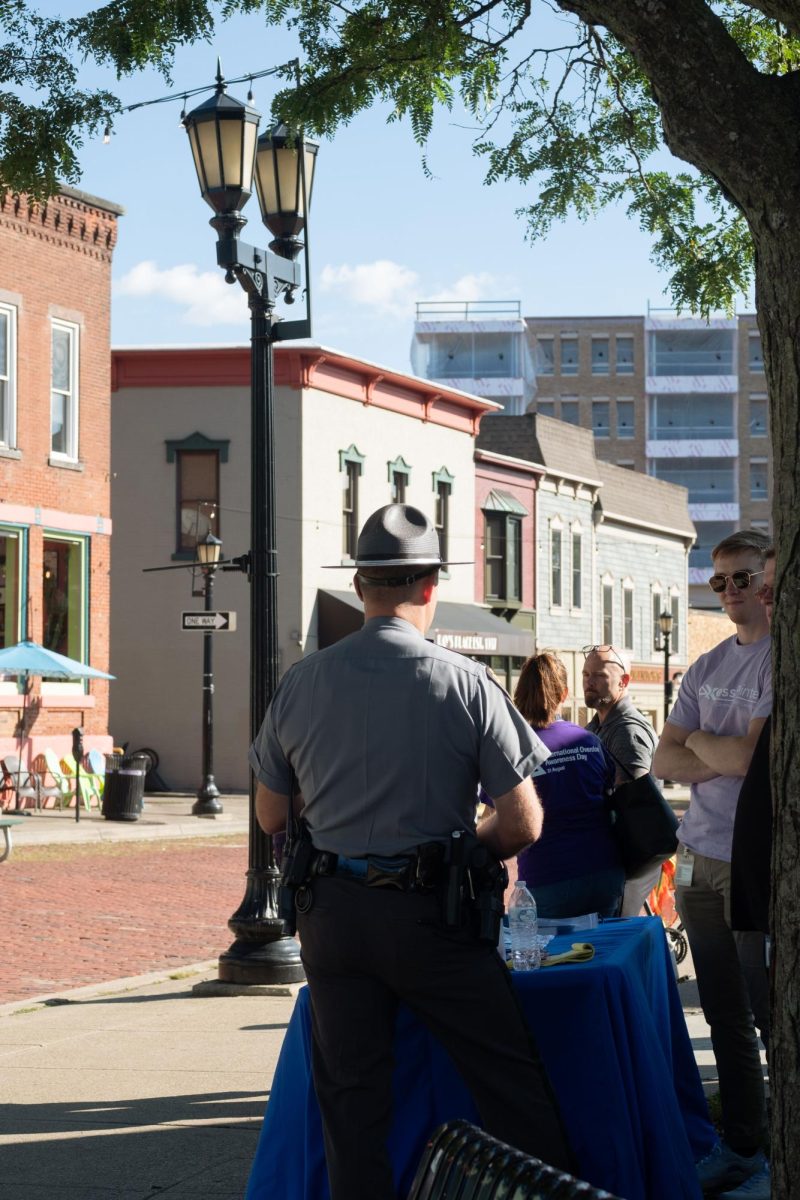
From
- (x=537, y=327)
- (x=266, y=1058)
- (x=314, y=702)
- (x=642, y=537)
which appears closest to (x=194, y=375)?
(x=642, y=537)

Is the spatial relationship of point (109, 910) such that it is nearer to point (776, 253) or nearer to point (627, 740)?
point (627, 740)

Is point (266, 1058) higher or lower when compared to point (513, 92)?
lower

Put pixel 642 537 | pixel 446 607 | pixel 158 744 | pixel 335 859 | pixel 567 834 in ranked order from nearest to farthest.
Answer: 1. pixel 335 859
2. pixel 567 834
3. pixel 158 744
4. pixel 446 607
5. pixel 642 537

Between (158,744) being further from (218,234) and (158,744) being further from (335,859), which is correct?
(335,859)

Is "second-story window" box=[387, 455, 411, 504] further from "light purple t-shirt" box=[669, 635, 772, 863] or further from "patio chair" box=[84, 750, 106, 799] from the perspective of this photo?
"light purple t-shirt" box=[669, 635, 772, 863]

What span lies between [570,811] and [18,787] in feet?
68.7

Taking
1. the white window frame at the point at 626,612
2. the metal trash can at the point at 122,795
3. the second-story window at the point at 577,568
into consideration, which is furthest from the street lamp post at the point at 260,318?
the white window frame at the point at 626,612

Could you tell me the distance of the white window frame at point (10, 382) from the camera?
89.5 ft

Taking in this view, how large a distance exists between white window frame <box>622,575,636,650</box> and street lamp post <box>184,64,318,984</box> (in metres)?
39.6

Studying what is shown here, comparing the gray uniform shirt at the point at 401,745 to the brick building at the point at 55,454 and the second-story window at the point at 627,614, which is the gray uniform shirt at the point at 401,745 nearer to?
the brick building at the point at 55,454

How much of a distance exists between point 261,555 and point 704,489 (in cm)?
9353

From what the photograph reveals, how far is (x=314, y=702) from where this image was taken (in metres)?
4.28

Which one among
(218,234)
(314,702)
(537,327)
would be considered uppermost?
(537,327)

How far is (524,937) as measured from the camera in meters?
4.96
